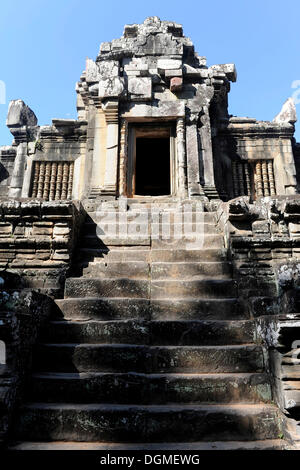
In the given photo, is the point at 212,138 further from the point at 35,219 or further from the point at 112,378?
the point at 112,378

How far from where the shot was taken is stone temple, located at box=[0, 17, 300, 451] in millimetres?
2471

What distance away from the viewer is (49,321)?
3344 mm

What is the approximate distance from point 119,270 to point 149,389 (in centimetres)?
173

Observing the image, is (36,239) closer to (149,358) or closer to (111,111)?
(149,358)

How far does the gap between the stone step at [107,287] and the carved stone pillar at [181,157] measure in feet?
11.9

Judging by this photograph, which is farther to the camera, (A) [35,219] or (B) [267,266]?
(A) [35,219]

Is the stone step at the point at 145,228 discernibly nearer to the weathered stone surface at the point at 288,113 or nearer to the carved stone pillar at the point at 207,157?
the carved stone pillar at the point at 207,157

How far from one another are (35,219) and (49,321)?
1.44 meters

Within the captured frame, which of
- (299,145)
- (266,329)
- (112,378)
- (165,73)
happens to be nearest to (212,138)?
(165,73)

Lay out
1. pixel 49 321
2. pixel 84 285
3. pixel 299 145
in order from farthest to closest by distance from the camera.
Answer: pixel 299 145 → pixel 84 285 → pixel 49 321

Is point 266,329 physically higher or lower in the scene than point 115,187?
lower

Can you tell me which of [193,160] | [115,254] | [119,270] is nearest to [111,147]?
[193,160]

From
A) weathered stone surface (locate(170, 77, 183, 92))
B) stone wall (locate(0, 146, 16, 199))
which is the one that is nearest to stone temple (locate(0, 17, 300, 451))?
weathered stone surface (locate(170, 77, 183, 92))

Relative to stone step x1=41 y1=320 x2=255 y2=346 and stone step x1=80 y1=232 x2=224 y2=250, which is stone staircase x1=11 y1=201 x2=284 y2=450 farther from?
stone step x1=80 y1=232 x2=224 y2=250
